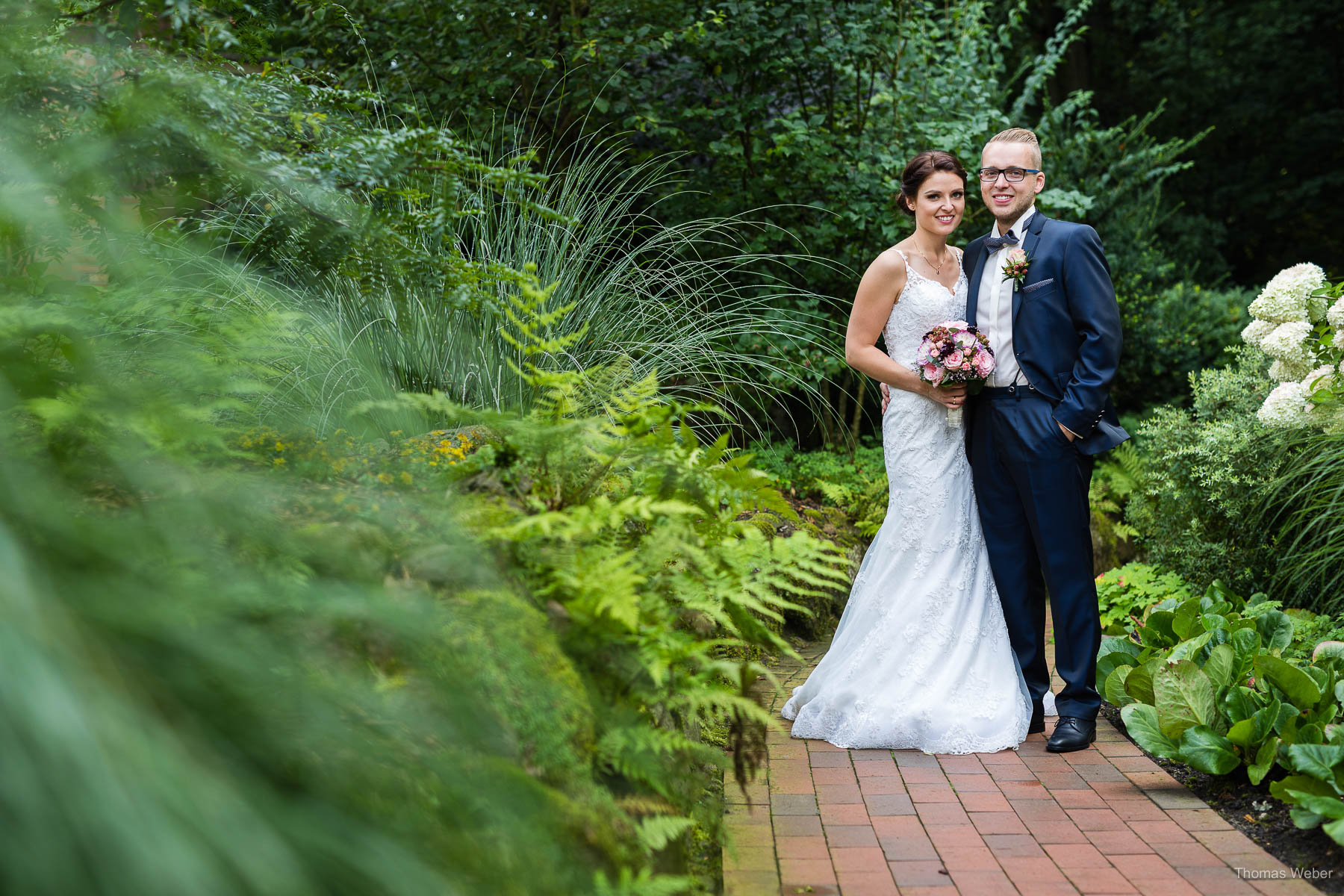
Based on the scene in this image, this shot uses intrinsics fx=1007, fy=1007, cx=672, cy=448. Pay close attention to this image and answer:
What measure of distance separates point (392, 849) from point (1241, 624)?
3.71 m

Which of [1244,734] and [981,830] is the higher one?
[1244,734]

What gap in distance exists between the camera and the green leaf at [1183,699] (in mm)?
3363

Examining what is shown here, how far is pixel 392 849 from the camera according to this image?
1.47 m

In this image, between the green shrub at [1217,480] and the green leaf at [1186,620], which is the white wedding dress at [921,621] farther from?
the green shrub at [1217,480]

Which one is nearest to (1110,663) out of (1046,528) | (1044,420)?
(1046,528)

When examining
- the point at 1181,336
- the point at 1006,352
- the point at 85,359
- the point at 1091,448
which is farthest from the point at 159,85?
the point at 1181,336

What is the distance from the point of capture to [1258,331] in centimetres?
527

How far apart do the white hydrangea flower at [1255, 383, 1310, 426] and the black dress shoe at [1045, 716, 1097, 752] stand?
2.04 meters

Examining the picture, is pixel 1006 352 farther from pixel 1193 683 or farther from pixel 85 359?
pixel 85 359

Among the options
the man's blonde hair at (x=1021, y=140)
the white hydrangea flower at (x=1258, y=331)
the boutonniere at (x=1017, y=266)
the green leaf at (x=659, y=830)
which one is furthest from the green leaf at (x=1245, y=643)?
the green leaf at (x=659, y=830)

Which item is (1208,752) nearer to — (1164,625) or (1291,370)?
(1164,625)

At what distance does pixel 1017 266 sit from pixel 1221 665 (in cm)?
163

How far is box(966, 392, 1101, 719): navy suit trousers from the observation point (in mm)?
3906

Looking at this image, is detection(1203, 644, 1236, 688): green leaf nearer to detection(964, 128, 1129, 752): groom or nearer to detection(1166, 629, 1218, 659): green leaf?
detection(1166, 629, 1218, 659): green leaf
